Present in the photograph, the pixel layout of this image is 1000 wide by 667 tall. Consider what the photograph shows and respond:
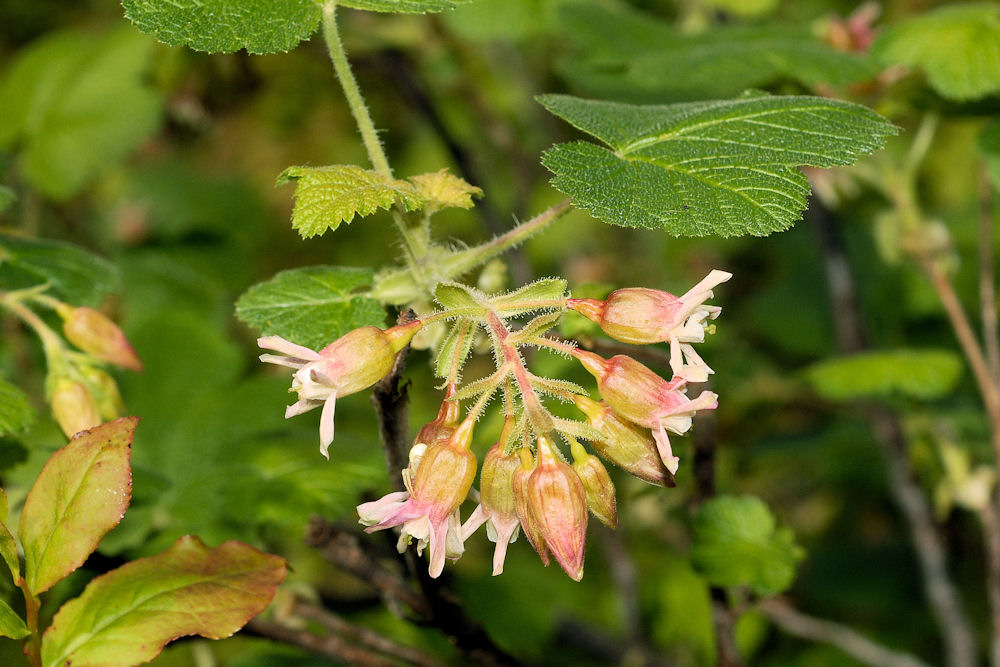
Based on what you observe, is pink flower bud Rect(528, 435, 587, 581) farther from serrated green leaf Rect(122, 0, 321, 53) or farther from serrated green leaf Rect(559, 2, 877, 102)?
serrated green leaf Rect(559, 2, 877, 102)

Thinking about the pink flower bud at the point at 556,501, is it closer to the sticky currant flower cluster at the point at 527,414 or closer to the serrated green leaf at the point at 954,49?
the sticky currant flower cluster at the point at 527,414

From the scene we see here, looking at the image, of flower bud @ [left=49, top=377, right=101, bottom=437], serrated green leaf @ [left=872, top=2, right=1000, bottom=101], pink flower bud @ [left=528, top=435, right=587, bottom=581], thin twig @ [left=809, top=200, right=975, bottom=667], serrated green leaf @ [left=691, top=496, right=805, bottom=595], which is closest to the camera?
pink flower bud @ [left=528, top=435, right=587, bottom=581]

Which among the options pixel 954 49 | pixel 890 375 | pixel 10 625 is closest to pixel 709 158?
pixel 10 625

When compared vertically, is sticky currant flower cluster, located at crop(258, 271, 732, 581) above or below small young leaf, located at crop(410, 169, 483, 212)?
below

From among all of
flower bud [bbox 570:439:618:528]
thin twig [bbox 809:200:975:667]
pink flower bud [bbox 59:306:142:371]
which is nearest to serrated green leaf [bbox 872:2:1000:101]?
thin twig [bbox 809:200:975:667]

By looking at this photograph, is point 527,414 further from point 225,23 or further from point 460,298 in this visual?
point 225,23

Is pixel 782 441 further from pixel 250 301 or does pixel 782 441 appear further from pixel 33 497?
pixel 33 497
